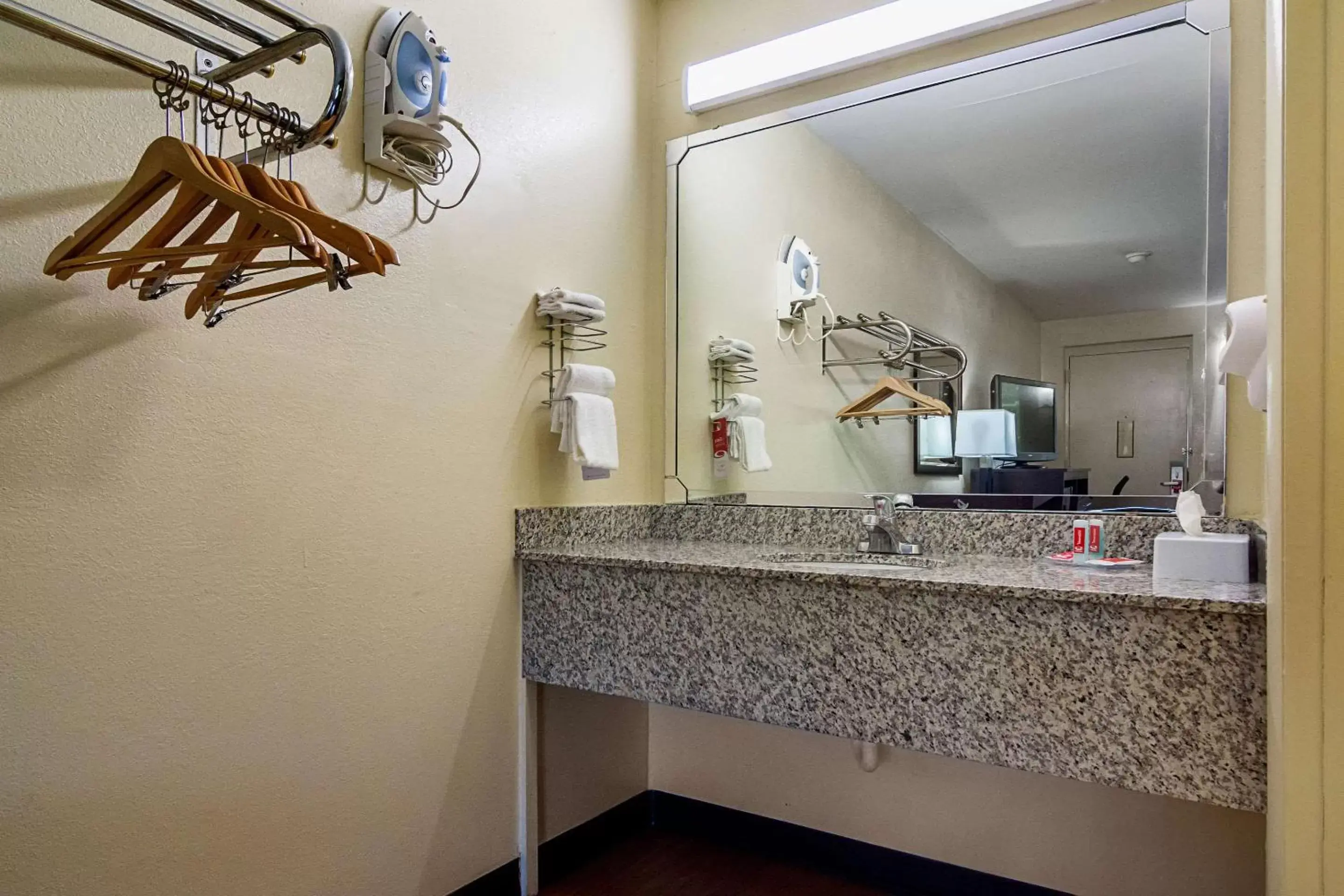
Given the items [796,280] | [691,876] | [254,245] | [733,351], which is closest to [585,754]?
[691,876]

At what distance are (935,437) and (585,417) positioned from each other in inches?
32.6

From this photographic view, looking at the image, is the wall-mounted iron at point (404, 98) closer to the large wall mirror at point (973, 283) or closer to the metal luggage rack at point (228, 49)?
the metal luggage rack at point (228, 49)

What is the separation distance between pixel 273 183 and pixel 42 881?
0.98 meters

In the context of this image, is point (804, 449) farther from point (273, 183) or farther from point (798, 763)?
point (273, 183)

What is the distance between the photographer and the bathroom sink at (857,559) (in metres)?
1.73

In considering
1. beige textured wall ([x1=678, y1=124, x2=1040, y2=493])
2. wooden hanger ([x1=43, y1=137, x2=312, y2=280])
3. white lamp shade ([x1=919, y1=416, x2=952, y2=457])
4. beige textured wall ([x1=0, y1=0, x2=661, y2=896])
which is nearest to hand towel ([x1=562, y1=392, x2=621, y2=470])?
beige textured wall ([x1=0, y1=0, x2=661, y2=896])

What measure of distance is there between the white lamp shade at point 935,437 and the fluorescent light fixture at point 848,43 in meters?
0.88

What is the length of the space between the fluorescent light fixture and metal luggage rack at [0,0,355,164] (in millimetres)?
1347

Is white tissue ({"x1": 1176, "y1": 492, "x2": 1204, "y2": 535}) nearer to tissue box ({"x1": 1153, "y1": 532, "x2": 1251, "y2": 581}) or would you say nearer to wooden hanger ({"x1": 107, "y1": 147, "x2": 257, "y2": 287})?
tissue box ({"x1": 1153, "y1": 532, "x2": 1251, "y2": 581})

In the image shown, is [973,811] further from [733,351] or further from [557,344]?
[557,344]

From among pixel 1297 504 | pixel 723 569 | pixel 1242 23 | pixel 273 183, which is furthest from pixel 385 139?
pixel 1242 23

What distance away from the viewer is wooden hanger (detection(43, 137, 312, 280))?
887 mm

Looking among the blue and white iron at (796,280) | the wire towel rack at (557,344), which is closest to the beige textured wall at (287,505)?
the wire towel rack at (557,344)

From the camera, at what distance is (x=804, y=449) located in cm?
210
